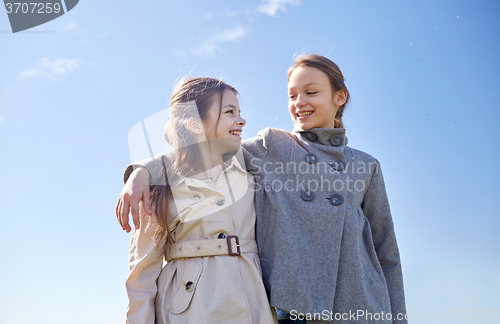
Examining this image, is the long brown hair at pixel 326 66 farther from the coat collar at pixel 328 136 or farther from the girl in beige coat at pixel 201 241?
the girl in beige coat at pixel 201 241

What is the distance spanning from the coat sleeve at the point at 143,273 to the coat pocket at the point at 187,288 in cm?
15

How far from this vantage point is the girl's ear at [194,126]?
121 inches

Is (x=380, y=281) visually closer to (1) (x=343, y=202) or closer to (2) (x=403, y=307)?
(2) (x=403, y=307)

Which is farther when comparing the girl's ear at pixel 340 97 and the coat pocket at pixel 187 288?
the girl's ear at pixel 340 97

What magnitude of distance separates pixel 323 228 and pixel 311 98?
0.94m

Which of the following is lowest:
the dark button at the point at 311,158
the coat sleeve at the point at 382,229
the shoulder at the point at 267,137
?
the coat sleeve at the point at 382,229

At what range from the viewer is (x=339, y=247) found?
8.89 ft

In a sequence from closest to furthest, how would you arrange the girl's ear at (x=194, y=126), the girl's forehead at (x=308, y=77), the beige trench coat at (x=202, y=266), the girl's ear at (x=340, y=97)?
the beige trench coat at (x=202, y=266) < the girl's ear at (x=194, y=126) < the girl's forehead at (x=308, y=77) < the girl's ear at (x=340, y=97)

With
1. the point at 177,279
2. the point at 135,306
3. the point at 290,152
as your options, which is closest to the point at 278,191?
the point at 290,152

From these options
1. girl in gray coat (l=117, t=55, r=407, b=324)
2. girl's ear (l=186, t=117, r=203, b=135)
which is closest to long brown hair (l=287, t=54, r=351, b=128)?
girl in gray coat (l=117, t=55, r=407, b=324)

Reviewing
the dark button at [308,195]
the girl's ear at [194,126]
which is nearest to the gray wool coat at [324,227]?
the dark button at [308,195]

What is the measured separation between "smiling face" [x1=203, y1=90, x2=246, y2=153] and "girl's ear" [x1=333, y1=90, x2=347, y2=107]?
27.8 inches

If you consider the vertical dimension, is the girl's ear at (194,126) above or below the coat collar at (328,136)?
above

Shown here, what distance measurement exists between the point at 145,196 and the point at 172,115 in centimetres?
77
